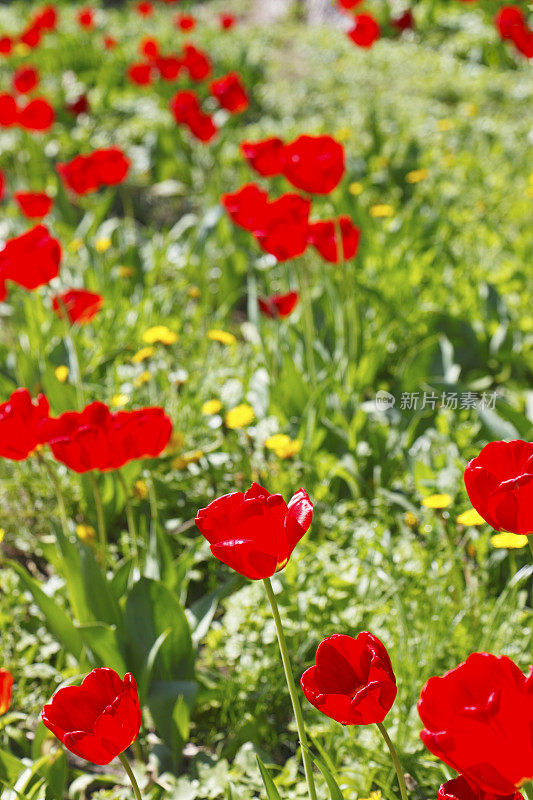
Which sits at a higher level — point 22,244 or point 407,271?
point 22,244

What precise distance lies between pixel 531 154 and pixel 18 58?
4.44 m

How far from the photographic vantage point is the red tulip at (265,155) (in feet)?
9.14

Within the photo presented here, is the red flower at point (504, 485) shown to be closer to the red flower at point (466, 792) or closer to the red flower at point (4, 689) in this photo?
the red flower at point (466, 792)

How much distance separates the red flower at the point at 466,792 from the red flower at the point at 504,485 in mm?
302

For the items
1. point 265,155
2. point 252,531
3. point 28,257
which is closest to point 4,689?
point 252,531

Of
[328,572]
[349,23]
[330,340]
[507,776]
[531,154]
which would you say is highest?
[507,776]

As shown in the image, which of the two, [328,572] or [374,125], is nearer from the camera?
[328,572]

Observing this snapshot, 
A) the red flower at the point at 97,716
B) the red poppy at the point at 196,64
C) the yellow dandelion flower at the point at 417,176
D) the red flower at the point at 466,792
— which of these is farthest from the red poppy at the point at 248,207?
the red poppy at the point at 196,64

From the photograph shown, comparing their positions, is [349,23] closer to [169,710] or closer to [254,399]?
[254,399]

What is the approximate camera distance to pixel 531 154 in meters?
4.90

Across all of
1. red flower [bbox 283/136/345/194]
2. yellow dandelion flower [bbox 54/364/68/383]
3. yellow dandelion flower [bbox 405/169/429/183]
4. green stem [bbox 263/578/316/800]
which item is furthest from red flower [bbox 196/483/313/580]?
yellow dandelion flower [bbox 405/169/429/183]

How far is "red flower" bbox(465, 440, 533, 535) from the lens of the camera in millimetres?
1034

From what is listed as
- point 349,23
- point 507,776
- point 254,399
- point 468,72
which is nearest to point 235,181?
point 254,399

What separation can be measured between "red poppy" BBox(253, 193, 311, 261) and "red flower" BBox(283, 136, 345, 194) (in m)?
0.07
